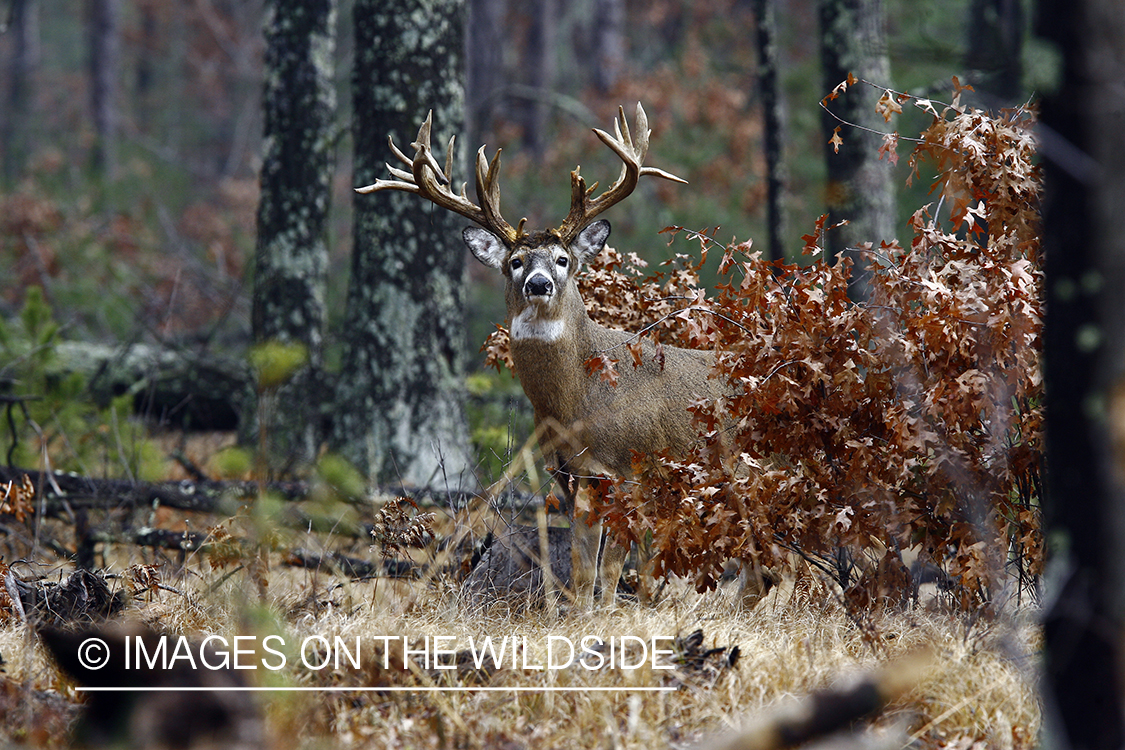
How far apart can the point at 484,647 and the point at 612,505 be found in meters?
0.86

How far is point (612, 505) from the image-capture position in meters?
4.57

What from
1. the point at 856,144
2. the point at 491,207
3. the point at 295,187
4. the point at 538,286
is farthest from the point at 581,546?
the point at 295,187

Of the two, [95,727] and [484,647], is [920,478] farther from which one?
[95,727]

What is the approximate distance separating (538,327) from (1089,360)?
307 centimetres

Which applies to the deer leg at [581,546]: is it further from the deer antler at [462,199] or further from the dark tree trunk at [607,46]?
the dark tree trunk at [607,46]

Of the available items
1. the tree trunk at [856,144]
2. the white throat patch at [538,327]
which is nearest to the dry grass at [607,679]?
the white throat patch at [538,327]

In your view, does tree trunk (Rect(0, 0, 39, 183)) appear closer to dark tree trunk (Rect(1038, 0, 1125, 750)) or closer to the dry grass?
the dry grass

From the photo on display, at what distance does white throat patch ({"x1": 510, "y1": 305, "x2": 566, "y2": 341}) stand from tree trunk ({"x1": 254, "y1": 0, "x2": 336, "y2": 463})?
3.68 m

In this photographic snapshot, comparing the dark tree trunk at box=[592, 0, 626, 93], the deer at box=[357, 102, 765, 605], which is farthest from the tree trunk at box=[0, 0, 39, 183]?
the deer at box=[357, 102, 765, 605]

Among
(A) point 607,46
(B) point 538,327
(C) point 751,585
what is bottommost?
(C) point 751,585

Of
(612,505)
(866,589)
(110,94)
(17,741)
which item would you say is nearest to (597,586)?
(612,505)

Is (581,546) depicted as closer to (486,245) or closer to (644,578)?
(644,578)

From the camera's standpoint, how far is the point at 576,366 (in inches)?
210

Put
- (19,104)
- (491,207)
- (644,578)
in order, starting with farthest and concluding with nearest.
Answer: (19,104) < (491,207) < (644,578)
